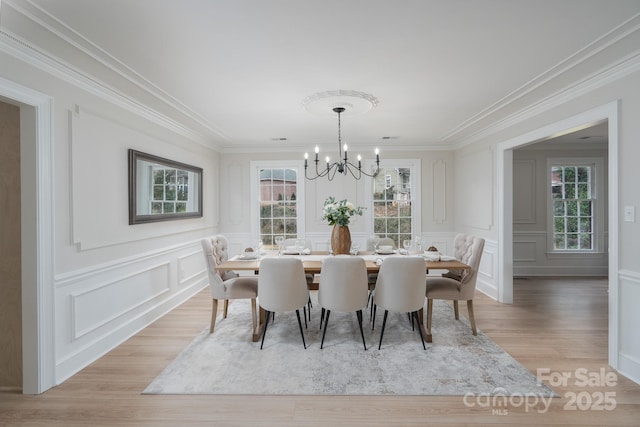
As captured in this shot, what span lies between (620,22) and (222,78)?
2.84 meters

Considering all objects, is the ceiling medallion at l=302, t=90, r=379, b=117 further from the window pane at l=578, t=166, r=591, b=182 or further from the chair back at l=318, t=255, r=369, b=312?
the window pane at l=578, t=166, r=591, b=182

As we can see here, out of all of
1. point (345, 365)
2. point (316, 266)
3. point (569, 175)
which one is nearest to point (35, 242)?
point (316, 266)

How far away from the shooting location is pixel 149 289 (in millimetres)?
3588

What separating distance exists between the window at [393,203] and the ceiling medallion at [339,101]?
2.53m

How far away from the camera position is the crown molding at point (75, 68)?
1.86 m

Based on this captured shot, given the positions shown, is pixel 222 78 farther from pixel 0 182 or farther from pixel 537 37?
pixel 537 37

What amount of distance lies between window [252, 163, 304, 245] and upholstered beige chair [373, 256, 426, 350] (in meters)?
3.15

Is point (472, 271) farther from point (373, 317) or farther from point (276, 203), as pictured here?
point (276, 203)

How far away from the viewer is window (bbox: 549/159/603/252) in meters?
5.79

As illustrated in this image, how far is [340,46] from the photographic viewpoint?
7.29 feet

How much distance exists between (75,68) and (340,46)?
2.06m

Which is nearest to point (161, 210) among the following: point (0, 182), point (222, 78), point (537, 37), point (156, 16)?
point (0, 182)

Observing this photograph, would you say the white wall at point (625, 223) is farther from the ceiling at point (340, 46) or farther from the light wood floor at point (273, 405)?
the ceiling at point (340, 46)

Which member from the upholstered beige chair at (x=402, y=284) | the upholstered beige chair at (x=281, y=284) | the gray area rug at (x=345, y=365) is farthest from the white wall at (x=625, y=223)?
the upholstered beige chair at (x=281, y=284)
